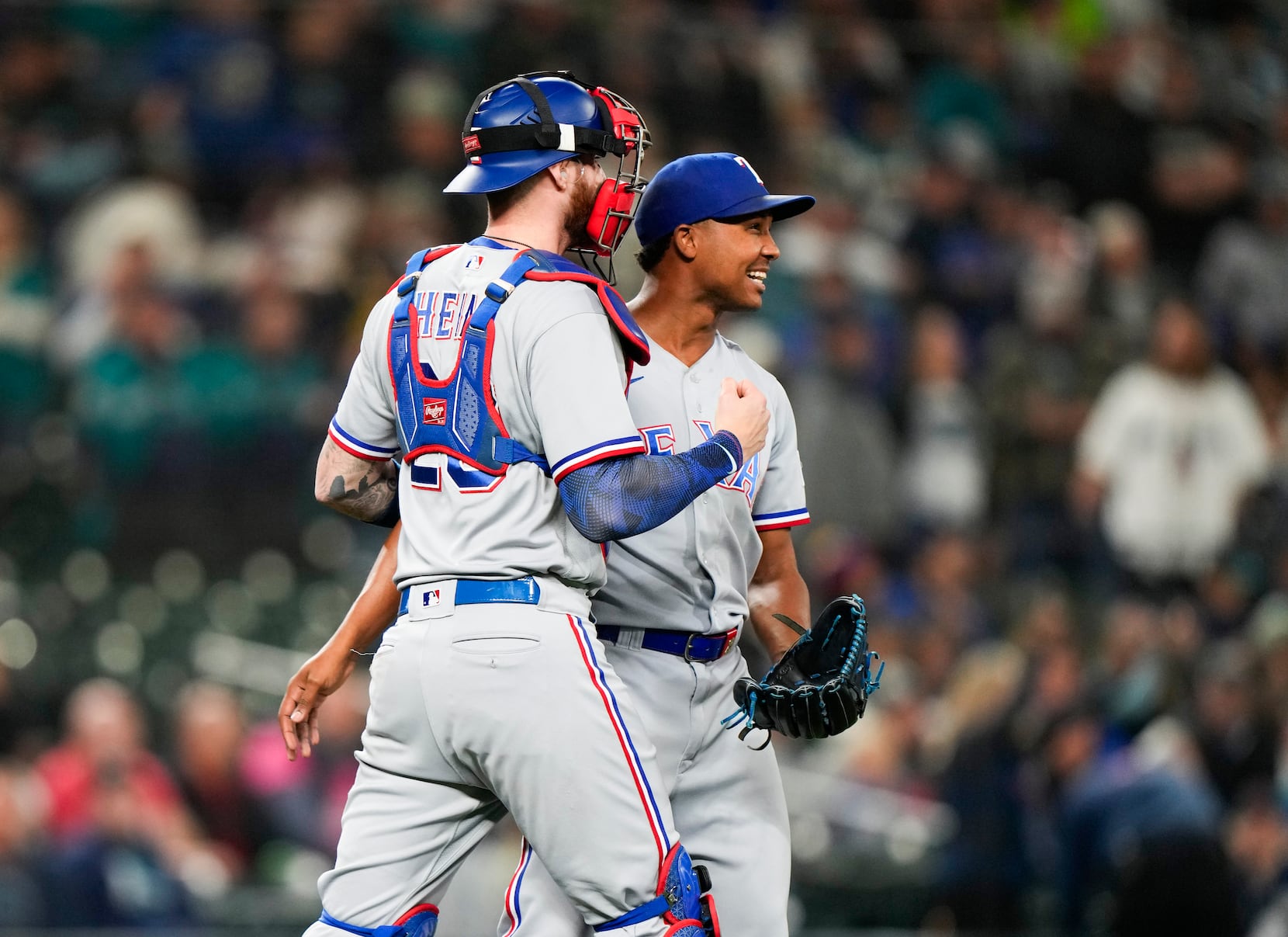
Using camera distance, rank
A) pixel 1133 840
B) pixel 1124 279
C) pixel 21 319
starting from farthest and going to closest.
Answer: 1. pixel 1124 279
2. pixel 21 319
3. pixel 1133 840

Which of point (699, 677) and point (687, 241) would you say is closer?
point (699, 677)

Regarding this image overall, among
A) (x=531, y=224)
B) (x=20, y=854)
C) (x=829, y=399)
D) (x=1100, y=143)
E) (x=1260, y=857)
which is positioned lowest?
(x=1260, y=857)

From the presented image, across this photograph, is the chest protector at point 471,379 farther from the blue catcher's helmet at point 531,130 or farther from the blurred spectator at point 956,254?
the blurred spectator at point 956,254

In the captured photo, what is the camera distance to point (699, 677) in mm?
3807

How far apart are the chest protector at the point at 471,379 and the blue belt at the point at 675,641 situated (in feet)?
2.25

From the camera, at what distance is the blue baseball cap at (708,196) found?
3891 millimetres

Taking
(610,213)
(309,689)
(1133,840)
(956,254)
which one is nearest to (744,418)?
(610,213)

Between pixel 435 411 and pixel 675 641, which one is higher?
pixel 435 411

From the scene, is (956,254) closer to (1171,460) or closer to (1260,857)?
(1171,460)

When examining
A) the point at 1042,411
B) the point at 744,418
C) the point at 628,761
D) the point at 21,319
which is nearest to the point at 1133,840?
the point at 1042,411

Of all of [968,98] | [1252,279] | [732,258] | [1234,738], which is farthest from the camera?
[968,98]

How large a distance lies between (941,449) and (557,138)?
5.63 meters

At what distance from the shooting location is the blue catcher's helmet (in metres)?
3.37

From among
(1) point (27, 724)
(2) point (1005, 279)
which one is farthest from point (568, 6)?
(1) point (27, 724)
